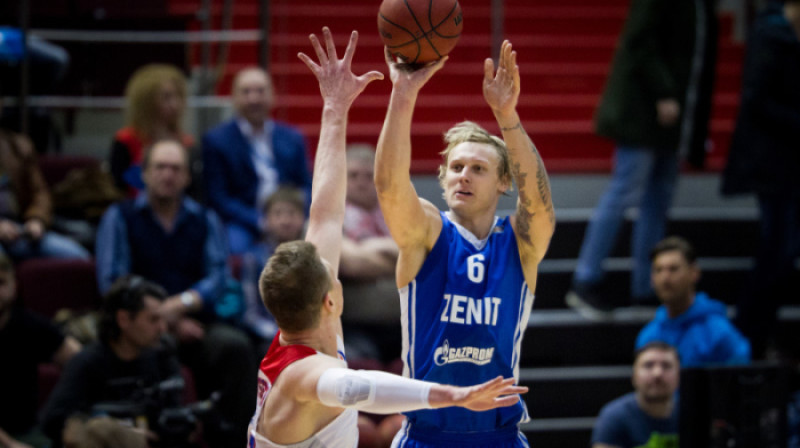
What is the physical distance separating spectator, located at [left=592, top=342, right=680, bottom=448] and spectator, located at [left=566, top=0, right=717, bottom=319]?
110 cm

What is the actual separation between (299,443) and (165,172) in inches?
123

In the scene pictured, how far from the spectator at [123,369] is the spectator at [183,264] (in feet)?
1.35

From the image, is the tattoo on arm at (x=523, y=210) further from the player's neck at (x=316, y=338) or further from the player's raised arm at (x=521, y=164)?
the player's neck at (x=316, y=338)

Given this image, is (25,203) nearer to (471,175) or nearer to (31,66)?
(31,66)

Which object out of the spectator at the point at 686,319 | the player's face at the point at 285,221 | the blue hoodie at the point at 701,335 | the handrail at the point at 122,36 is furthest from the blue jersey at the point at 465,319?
the handrail at the point at 122,36

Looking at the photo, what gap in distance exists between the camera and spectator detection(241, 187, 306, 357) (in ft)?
18.9

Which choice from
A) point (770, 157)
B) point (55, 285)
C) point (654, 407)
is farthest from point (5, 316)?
point (770, 157)

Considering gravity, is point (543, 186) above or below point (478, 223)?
above

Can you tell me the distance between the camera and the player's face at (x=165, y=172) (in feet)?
19.1

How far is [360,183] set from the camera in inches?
234

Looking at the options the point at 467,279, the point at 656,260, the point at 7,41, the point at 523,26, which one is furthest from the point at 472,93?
the point at 467,279

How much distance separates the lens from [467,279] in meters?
3.50

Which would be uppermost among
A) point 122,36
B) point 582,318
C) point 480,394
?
point 122,36

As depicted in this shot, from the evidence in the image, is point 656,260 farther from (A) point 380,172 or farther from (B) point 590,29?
(B) point 590,29
